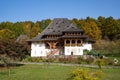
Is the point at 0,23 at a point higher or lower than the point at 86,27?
higher

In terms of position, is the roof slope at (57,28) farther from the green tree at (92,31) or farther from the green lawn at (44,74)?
the green lawn at (44,74)

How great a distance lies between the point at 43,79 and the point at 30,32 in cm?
7534

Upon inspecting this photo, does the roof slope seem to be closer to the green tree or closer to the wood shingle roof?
the wood shingle roof

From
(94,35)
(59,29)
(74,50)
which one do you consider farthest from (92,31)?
(74,50)

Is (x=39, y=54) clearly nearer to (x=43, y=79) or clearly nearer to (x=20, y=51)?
(x=20, y=51)

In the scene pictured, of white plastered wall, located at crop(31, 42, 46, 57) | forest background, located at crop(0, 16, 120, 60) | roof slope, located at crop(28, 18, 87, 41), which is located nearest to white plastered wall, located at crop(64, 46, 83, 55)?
roof slope, located at crop(28, 18, 87, 41)

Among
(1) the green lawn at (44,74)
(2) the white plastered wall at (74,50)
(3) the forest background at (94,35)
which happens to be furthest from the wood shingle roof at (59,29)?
(1) the green lawn at (44,74)

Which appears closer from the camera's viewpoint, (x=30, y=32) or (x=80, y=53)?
(x=80, y=53)

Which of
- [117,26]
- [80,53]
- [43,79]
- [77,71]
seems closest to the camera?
[77,71]

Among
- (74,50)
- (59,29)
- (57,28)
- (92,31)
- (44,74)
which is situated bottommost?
(44,74)

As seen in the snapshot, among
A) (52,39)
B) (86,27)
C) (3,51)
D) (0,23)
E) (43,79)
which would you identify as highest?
(0,23)

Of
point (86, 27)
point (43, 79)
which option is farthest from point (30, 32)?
point (43, 79)

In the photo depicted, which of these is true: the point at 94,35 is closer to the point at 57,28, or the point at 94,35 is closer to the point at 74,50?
the point at 57,28

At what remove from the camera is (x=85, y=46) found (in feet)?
201
